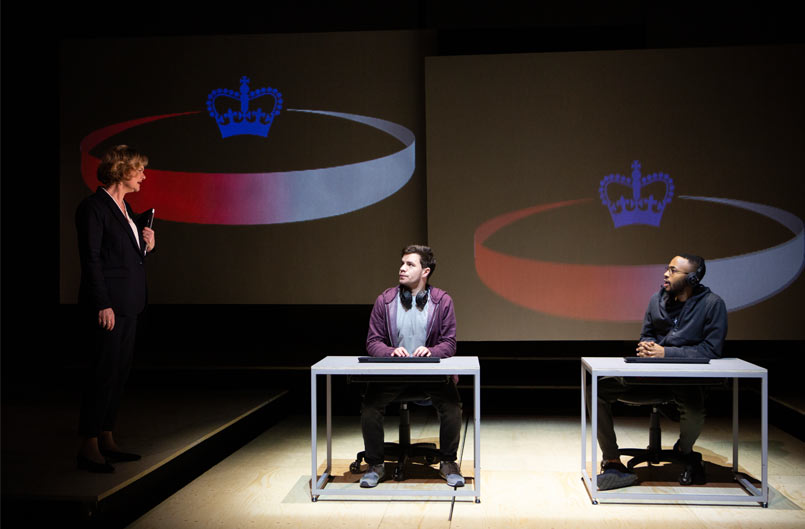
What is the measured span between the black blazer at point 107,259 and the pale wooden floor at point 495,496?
3.09ft

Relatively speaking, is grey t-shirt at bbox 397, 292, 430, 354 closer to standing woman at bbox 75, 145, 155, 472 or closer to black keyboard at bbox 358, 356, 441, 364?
black keyboard at bbox 358, 356, 441, 364

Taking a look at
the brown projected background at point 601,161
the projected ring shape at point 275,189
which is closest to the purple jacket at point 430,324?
the brown projected background at point 601,161

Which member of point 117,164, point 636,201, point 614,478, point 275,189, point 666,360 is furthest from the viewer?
point 275,189

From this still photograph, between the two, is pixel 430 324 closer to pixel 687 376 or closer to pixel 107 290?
pixel 687 376

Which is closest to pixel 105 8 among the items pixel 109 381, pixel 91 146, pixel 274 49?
pixel 91 146

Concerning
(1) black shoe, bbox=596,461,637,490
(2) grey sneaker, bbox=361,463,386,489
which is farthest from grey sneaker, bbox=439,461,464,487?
(1) black shoe, bbox=596,461,637,490

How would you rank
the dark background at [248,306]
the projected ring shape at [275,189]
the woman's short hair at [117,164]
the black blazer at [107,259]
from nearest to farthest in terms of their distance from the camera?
the black blazer at [107,259] → the woman's short hair at [117,164] → the dark background at [248,306] → the projected ring shape at [275,189]

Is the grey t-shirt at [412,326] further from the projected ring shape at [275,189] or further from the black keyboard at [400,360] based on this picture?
the projected ring shape at [275,189]

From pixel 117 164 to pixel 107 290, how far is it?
0.54 m

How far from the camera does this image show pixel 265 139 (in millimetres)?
5492

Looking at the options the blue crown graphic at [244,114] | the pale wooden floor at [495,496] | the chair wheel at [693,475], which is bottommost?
the pale wooden floor at [495,496]

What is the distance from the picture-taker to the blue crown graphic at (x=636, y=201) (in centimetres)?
501

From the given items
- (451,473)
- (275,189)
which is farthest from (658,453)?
(275,189)

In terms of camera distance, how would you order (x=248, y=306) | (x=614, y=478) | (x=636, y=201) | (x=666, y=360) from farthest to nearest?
(x=248, y=306), (x=636, y=201), (x=614, y=478), (x=666, y=360)
